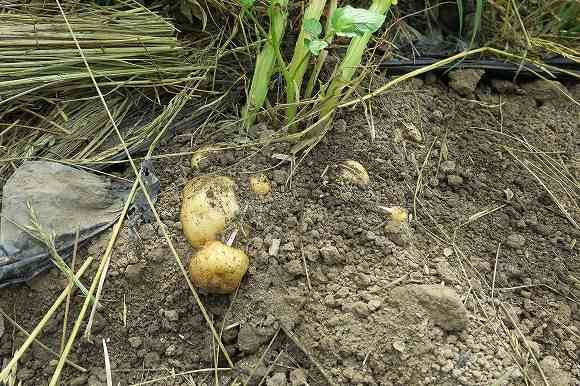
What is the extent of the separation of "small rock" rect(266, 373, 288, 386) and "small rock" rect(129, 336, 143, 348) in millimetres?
283

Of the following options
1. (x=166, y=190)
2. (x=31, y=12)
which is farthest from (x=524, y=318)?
(x=31, y=12)

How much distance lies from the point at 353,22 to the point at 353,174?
34 centimetres

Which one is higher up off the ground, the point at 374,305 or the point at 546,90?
the point at 546,90

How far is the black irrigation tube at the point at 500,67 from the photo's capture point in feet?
5.55

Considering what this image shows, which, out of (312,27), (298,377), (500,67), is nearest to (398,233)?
(298,377)

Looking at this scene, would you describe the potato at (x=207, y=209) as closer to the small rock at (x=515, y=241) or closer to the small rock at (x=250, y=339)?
the small rock at (x=250, y=339)

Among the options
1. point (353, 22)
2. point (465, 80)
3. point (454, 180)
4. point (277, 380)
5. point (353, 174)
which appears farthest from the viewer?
point (465, 80)

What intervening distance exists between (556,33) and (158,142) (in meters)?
1.27

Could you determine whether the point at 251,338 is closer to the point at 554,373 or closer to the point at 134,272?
the point at 134,272

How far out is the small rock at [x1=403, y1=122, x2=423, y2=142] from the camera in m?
1.54

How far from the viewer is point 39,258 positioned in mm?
1263

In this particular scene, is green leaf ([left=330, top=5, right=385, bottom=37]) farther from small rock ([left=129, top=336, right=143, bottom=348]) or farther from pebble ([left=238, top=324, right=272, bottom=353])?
small rock ([left=129, top=336, right=143, bottom=348])

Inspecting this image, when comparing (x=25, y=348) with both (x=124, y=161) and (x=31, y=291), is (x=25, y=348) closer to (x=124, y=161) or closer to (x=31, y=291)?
(x=31, y=291)

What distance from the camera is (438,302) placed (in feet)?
3.94
